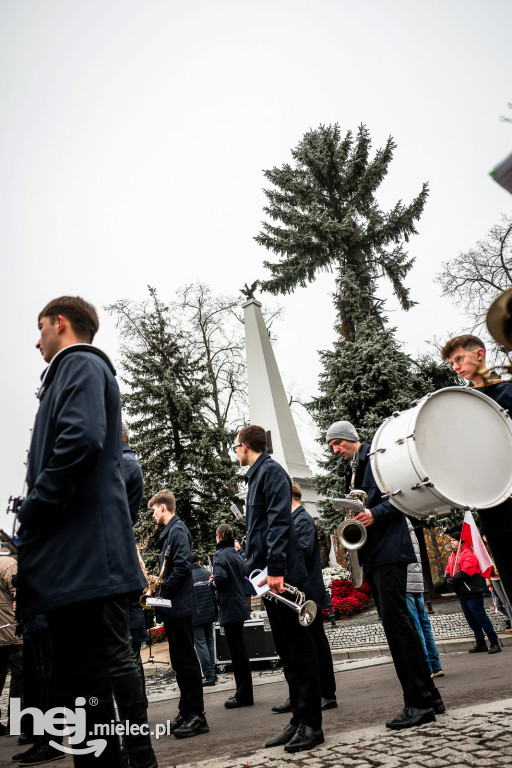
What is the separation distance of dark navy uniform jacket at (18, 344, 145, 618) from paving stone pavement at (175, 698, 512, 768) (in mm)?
1753

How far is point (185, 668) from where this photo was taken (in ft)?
17.0

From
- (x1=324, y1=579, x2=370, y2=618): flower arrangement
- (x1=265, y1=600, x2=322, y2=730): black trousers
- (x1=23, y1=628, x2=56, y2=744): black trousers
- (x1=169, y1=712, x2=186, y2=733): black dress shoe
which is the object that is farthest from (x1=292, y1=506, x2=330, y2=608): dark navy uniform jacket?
(x1=324, y1=579, x2=370, y2=618): flower arrangement

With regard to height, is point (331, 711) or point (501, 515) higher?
point (501, 515)

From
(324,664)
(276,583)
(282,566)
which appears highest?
→ (282,566)

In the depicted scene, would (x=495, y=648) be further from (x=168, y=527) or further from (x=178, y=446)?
(x=178, y=446)

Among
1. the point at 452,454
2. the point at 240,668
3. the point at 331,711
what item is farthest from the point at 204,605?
the point at 452,454

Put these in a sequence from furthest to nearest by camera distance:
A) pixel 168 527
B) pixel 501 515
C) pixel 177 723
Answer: pixel 168 527 → pixel 177 723 → pixel 501 515

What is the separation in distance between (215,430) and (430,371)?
912 cm

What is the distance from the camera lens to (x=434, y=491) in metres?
3.53

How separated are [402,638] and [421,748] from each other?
2.73 ft

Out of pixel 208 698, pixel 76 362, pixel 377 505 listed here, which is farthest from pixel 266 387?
pixel 76 362

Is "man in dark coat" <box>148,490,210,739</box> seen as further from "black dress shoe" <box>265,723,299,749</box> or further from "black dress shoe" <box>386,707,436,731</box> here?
"black dress shoe" <box>386,707,436,731</box>

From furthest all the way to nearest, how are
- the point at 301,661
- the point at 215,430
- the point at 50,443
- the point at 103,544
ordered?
the point at 215,430 → the point at 301,661 → the point at 50,443 → the point at 103,544

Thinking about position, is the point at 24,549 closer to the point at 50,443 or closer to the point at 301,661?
the point at 50,443
